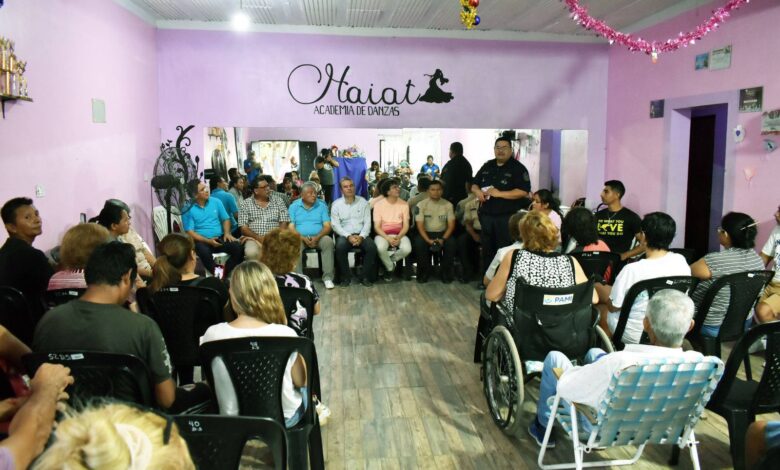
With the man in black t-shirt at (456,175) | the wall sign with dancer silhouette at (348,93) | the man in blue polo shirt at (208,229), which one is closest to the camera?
the man in blue polo shirt at (208,229)

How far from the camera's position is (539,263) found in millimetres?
3234

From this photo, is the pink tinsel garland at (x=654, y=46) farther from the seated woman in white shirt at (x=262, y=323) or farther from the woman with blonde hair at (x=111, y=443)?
the woman with blonde hair at (x=111, y=443)

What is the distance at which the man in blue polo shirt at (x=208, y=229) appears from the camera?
6.38 m

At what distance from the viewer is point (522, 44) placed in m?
7.75

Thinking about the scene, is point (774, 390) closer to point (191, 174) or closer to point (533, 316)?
point (533, 316)

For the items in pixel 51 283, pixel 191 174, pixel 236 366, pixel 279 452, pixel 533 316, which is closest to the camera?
pixel 279 452

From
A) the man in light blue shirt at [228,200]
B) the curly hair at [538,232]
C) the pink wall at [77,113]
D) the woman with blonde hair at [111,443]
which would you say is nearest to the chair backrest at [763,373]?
the curly hair at [538,232]

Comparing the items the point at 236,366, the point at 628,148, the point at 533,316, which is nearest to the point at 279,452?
the point at 236,366

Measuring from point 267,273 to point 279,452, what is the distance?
99 centimetres

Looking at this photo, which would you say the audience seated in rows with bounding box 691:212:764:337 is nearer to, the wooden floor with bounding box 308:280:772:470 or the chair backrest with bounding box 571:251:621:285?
the chair backrest with bounding box 571:251:621:285

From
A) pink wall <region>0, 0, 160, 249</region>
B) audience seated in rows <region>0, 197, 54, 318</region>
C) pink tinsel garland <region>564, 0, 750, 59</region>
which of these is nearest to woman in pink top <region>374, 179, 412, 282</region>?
pink wall <region>0, 0, 160, 249</region>

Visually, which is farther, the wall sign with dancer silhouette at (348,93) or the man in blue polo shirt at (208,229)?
the wall sign with dancer silhouette at (348,93)

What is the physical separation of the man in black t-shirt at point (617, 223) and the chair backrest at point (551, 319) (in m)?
2.64

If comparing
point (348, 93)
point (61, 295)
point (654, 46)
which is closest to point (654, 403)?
point (61, 295)
